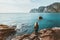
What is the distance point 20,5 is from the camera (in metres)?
2.85

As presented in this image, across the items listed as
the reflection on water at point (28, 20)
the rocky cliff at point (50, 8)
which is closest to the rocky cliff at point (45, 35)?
the reflection on water at point (28, 20)

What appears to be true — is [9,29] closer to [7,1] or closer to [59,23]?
[7,1]

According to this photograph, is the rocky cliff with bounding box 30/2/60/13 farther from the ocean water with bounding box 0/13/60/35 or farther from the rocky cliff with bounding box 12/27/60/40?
the rocky cliff with bounding box 12/27/60/40

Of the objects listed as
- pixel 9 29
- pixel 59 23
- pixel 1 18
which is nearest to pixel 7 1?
pixel 1 18

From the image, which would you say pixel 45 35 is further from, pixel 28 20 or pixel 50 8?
pixel 50 8

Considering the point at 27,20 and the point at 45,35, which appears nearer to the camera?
the point at 45,35

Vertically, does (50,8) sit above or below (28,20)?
above

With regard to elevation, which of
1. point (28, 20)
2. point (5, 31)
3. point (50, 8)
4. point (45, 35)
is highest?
point (50, 8)

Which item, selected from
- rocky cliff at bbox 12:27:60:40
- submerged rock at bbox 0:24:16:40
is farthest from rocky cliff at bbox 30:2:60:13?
submerged rock at bbox 0:24:16:40

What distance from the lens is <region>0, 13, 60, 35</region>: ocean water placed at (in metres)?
2.67

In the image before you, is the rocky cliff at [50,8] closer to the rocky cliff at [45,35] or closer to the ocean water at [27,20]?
the ocean water at [27,20]

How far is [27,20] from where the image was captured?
2756 mm

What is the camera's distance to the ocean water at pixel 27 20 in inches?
105

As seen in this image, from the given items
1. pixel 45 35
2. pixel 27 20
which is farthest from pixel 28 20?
pixel 45 35
